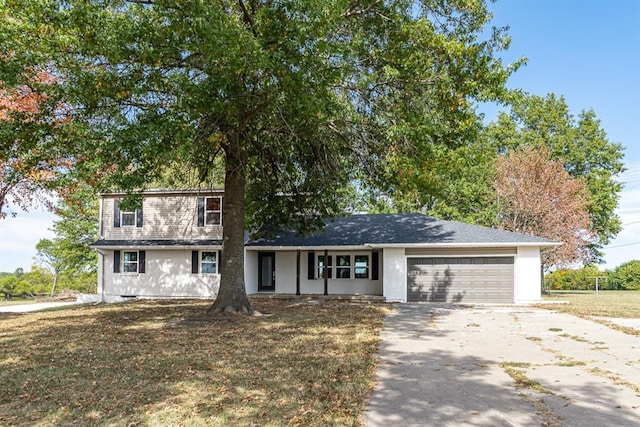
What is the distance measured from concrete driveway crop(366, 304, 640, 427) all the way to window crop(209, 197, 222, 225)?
485 inches

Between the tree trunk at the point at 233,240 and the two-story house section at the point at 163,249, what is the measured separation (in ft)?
27.1

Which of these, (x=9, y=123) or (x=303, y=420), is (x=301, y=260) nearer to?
(x=9, y=123)

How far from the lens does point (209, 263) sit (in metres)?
21.6

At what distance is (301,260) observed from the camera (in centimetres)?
2212

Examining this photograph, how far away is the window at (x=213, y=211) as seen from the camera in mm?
21594

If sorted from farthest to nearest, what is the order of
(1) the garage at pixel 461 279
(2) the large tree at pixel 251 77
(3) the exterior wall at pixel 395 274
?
(3) the exterior wall at pixel 395 274 → (1) the garage at pixel 461 279 → (2) the large tree at pixel 251 77

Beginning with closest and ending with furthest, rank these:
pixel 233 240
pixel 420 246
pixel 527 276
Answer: pixel 233 240 → pixel 527 276 → pixel 420 246

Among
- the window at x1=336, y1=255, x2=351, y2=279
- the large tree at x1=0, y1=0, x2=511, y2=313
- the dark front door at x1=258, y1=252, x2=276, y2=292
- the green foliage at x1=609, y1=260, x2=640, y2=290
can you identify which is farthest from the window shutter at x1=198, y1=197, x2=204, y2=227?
the green foliage at x1=609, y1=260, x2=640, y2=290

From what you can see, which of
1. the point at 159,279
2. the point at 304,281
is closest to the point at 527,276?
the point at 304,281

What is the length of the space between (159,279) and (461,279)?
13691mm

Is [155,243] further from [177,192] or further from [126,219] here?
[177,192]

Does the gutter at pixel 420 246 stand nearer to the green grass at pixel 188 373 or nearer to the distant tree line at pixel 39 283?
the green grass at pixel 188 373

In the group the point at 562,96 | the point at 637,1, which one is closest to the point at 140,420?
the point at 637,1

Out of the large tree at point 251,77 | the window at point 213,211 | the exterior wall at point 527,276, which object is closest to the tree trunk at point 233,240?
the large tree at point 251,77
